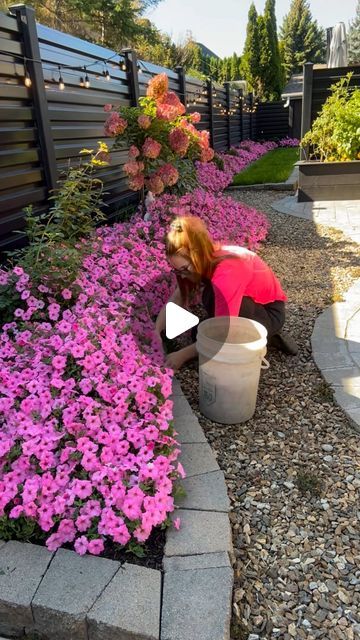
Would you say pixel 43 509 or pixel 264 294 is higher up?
pixel 264 294

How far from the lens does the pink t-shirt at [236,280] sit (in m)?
2.35

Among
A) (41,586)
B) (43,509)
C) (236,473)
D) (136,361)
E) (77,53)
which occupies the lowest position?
(236,473)

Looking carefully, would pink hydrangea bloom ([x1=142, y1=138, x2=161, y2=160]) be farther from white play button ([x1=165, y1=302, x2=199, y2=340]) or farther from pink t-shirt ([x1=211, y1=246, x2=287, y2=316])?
white play button ([x1=165, y1=302, x2=199, y2=340])

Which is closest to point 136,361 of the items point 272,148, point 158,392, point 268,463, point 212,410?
point 158,392

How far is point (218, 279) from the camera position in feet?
7.68

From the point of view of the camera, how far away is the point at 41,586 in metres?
1.42

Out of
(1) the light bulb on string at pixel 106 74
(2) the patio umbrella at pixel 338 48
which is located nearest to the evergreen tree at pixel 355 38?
(2) the patio umbrella at pixel 338 48

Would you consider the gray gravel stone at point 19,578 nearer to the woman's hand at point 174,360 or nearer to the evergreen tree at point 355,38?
the woman's hand at point 174,360

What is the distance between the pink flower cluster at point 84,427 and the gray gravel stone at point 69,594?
53mm

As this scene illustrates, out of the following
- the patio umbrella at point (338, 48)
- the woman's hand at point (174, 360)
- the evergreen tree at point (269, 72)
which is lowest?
the woman's hand at point (174, 360)

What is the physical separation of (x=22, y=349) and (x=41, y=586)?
1038 mm

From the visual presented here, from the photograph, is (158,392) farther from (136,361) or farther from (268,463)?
(268,463)

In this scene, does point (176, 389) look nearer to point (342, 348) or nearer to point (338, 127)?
point (342, 348)

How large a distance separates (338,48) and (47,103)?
695 centimetres
